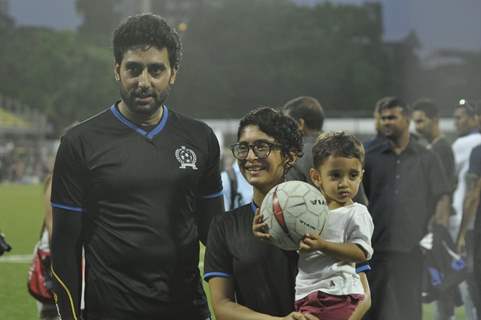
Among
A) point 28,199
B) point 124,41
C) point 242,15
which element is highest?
point 242,15

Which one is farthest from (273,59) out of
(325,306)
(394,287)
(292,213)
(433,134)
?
(292,213)

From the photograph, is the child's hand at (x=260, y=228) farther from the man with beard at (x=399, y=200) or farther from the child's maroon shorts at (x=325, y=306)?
the man with beard at (x=399, y=200)

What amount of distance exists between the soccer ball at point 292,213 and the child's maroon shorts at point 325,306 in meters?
0.22

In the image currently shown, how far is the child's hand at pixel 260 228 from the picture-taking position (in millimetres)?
3931

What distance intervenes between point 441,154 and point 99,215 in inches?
221

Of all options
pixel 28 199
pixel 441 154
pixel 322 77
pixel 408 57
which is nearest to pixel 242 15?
pixel 322 77

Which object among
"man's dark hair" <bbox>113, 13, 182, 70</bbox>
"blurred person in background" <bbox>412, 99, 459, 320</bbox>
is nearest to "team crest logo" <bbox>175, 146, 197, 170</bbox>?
"man's dark hair" <bbox>113, 13, 182, 70</bbox>

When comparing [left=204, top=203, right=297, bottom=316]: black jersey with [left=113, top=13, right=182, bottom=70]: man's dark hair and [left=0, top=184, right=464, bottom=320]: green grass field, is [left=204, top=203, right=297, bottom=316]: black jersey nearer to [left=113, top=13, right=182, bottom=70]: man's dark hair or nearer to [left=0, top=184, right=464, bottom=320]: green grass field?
[left=113, top=13, right=182, bottom=70]: man's dark hair

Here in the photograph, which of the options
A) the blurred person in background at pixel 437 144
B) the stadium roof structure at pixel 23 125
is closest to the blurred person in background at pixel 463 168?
the blurred person in background at pixel 437 144

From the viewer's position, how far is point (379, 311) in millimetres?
8414

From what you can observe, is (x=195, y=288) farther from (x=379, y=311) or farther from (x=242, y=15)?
(x=242, y=15)

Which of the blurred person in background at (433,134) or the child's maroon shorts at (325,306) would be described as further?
the blurred person in background at (433,134)

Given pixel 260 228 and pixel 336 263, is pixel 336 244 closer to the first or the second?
pixel 336 263

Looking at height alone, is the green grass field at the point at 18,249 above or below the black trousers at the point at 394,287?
Answer: below
